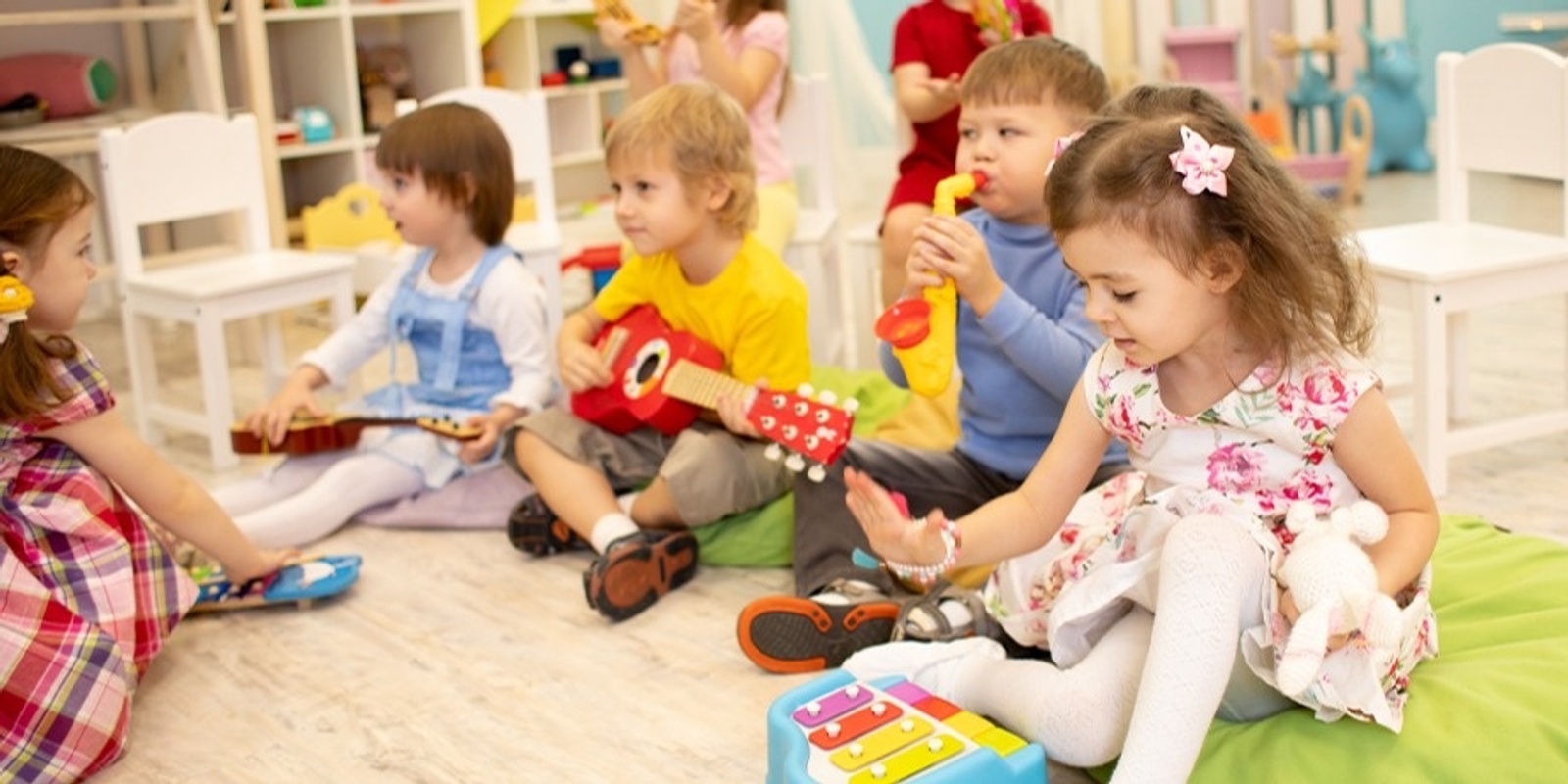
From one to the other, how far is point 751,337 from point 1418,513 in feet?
3.12

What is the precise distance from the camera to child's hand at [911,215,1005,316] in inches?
66.3

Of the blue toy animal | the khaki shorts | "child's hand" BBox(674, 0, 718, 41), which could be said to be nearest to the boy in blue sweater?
the khaki shorts

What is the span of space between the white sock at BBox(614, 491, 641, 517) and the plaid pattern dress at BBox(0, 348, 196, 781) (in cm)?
56

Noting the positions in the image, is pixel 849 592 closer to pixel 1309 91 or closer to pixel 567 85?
pixel 567 85

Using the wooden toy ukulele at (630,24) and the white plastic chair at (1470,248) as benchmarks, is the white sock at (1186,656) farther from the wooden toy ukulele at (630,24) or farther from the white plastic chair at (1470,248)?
the wooden toy ukulele at (630,24)

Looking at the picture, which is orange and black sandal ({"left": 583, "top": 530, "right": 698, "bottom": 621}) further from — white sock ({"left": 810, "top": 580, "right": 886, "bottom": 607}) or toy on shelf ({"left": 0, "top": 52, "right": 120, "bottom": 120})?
toy on shelf ({"left": 0, "top": 52, "right": 120, "bottom": 120})

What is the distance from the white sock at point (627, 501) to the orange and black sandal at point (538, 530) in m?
0.08

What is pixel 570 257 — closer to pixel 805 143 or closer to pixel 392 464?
pixel 805 143

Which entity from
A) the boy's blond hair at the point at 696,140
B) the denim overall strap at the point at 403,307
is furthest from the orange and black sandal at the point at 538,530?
the boy's blond hair at the point at 696,140

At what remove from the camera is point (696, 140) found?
6.94ft

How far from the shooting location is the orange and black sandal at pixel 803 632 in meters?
1.76

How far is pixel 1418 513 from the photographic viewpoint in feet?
4.44

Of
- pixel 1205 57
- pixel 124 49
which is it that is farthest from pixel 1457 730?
pixel 1205 57

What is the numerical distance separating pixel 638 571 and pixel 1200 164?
3.12 ft
